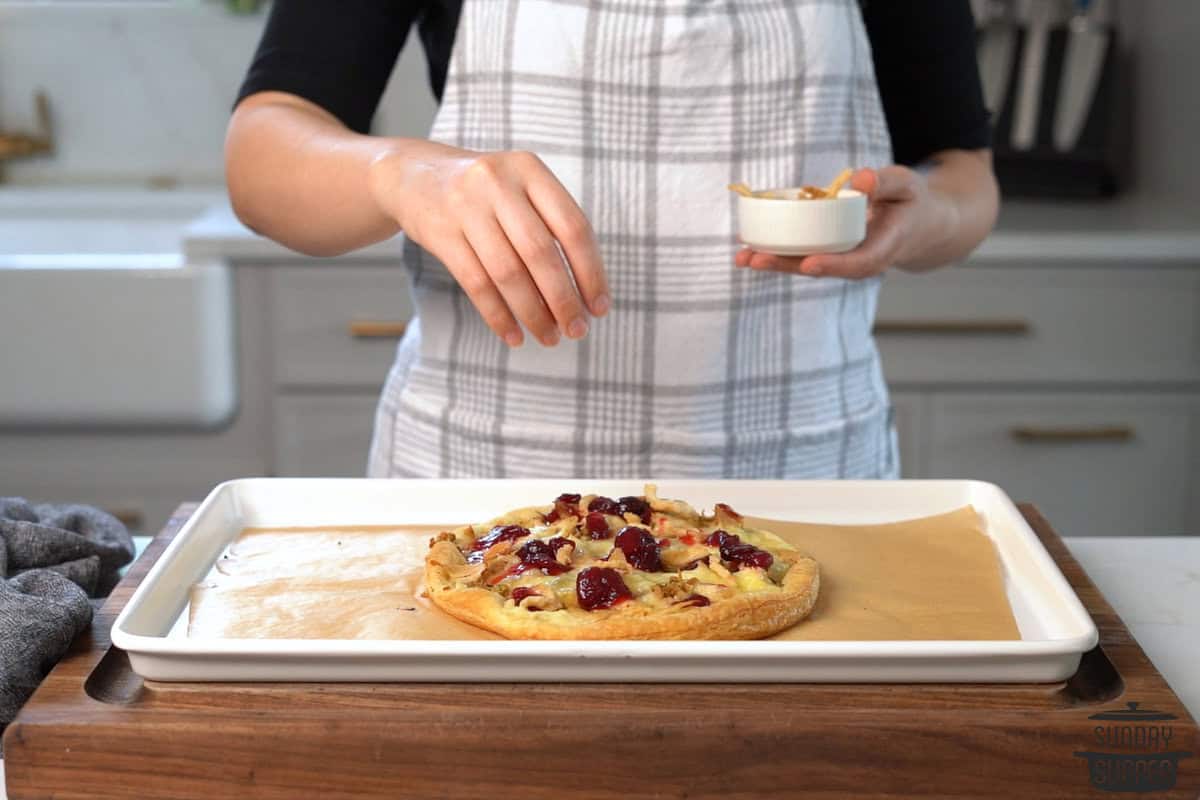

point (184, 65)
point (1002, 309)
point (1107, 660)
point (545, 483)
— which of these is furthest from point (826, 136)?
point (184, 65)

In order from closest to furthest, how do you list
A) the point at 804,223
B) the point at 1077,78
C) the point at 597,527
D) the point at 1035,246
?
the point at 597,527
the point at 804,223
the point at 1035,246
the point at 1077,78

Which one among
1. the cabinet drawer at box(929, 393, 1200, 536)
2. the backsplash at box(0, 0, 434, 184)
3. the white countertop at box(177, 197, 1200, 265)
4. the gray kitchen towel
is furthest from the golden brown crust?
the backsplash at box(0, 0, 434, 184)

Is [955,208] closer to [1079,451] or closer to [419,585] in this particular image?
[419,585]

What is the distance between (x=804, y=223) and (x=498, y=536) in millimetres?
375

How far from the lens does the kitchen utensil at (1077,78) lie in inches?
100

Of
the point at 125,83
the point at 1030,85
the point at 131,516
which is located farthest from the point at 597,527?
the point at 125,83

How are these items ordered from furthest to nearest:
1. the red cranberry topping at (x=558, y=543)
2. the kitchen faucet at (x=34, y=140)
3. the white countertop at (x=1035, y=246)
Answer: the kitchen faucet at (x=34, y=140) < the white countertop at (x=1035, y=246) < the red cranberry topping at (x=558, y=543)

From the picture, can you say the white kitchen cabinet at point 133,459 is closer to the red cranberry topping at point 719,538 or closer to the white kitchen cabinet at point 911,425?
the white kitchen cabinet at point 911,425

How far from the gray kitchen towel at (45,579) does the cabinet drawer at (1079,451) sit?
1.59 metres

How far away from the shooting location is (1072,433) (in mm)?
2273

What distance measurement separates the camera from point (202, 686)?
0.73m

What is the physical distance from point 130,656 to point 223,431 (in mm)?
1611

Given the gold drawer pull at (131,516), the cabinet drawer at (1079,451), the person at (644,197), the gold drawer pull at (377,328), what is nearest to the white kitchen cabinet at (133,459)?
the gold drawer pull at (131,516)

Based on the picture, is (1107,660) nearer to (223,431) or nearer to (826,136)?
(826,136)
